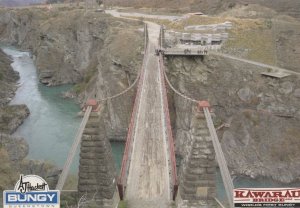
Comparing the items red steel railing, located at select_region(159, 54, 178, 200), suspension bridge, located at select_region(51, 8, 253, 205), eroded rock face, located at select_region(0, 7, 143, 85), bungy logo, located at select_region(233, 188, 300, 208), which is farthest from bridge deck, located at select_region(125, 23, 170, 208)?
eroded rock face, located at select_region(0, 7, 143, 85)

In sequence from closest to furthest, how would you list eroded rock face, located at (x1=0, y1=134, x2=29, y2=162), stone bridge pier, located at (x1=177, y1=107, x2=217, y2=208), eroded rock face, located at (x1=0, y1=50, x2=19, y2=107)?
stone bridge pier, located at (x1=177, y1=107, x2=217, y2=208), eroded rock face, located at (x1=0, y1=134, x2=29, y2=162), eroded rock face, located at (x1=0, y1=50, x2=19, y2=107)

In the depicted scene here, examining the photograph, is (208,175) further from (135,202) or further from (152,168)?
(152,168)

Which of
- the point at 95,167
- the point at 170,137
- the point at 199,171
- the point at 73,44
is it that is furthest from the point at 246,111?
the point at 73,44

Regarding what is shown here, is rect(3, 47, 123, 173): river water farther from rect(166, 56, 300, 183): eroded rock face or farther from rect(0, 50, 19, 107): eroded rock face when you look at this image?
rect(166, 56, 300, 183): eroded rock face

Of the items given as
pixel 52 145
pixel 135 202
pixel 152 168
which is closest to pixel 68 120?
pixel 52 145

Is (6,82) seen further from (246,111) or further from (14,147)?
(246,111)

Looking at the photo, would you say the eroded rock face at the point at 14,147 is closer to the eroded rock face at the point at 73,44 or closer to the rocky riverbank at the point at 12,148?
the rocky riverbank at the point at 12,148
